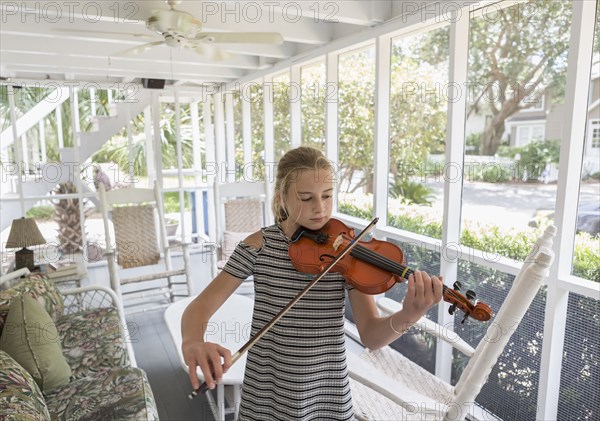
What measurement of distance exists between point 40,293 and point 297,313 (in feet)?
6.30

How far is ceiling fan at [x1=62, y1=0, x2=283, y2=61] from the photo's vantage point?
2168 millimetres

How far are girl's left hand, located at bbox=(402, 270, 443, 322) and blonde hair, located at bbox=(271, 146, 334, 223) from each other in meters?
0.36

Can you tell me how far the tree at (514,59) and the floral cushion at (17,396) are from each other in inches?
88.5

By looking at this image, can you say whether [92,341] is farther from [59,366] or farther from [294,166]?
[294,166]

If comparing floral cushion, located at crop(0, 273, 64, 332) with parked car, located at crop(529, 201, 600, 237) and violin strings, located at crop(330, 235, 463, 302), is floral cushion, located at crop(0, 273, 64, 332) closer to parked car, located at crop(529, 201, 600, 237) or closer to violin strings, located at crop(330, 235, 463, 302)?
violin strings, located at crop(330, 235, 463, 302)

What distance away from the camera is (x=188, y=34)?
2.33m

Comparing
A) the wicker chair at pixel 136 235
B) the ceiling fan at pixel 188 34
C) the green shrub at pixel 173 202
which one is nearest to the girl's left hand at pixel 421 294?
the ceiling fan at pixel 188 34

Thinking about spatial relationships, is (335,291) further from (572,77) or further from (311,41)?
(311,41)

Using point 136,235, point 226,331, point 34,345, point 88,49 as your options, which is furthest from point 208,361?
point 88,49

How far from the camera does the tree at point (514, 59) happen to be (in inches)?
74.5

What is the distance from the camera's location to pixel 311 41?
321cm

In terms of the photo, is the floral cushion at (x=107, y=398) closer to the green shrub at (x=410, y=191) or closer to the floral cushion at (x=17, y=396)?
the floral cushion at (x=17, y=396)

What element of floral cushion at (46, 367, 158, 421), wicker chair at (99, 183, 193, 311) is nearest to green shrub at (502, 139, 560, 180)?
floral cushion at (46, 367, 158, 421)

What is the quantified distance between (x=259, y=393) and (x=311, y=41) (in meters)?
2.73
